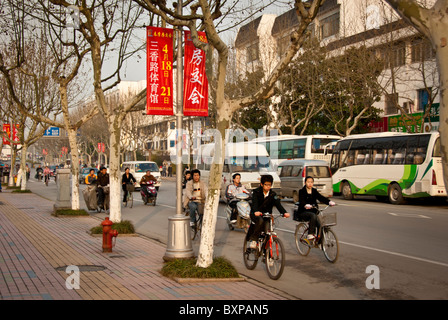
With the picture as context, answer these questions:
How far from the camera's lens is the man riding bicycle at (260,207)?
29.1ft

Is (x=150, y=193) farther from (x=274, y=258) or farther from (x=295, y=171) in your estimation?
(x=274, y=258)

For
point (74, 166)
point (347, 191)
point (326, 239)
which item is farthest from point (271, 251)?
point (347, 191)

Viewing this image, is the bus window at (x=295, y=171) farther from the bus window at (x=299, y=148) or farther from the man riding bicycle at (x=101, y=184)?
the man riding bicycle at (x=101, y=184)

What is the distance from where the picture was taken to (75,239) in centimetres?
1309

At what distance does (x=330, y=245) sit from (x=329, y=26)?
108 feet

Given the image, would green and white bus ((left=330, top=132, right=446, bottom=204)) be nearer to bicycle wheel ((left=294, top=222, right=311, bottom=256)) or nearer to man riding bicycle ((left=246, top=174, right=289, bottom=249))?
bicycle wheel ((left=294, top=222, right=311, bottom=256))

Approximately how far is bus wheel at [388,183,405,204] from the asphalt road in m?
5.90

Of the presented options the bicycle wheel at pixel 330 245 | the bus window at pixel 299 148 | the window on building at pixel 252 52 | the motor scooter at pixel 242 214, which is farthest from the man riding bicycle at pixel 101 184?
the window on building at pixel 252 52

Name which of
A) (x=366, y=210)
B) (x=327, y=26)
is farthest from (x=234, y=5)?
(x=327, y=26)

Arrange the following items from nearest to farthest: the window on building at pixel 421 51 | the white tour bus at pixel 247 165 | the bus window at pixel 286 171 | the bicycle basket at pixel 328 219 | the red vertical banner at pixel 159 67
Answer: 1. the bicycle basket at pixel 328 219
2. the red vertical banner at pixel 159 67
3. the white tour bus at pixel 247 165
4. the window on building at pixel 421 51
5. the bus window at pixel 286 171

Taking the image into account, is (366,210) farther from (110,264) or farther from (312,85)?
(312,85)

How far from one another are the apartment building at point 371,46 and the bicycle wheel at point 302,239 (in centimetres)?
1933

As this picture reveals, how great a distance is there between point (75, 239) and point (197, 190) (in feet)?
Result: 10.2

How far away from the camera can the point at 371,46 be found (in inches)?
1233
